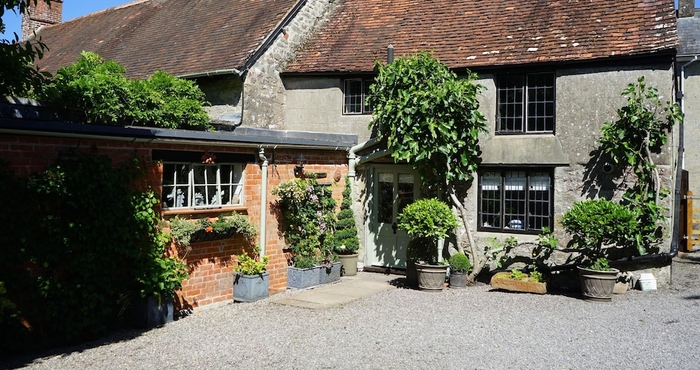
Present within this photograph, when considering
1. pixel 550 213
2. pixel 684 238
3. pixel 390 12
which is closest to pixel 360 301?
pixel 550 213

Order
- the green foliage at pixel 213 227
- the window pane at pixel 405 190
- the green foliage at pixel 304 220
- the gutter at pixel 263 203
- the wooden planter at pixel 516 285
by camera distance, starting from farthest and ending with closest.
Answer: the window pane at pixel 405 190
the green foliage at pixel 304 220
the wooden planter at pixel 516 285
the gutter at pixel 263 203
the green foliage at pixel 213 227

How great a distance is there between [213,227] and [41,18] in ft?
75.7

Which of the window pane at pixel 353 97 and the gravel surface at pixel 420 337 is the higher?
the window pane at pixel 353 97

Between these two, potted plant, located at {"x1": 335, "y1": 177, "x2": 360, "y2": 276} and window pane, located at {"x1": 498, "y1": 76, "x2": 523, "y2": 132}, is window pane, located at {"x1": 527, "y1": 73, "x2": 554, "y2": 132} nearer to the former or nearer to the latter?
window pane, located at {"x1": 498, "y1": 76, "x2": 523, "y2": 132}

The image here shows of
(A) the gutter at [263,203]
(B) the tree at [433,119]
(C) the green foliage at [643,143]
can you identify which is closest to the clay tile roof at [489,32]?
(C) the green foliage at [643,143]

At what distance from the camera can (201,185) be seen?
9781 mm

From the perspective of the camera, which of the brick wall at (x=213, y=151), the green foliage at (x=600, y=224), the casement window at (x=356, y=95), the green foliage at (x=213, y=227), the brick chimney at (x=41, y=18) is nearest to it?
the brick wall at (x=213, y=151)

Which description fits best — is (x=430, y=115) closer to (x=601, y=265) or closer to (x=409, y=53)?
(x=409, y=53)

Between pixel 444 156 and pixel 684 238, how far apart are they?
945 centimetres

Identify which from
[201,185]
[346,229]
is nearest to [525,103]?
[346,229]

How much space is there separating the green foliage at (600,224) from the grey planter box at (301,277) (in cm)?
498

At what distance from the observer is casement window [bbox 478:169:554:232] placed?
40.1ft

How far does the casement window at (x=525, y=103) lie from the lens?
40.3ft

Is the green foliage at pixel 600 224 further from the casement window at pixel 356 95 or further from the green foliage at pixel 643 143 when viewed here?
the casement window at pixel 356 95
